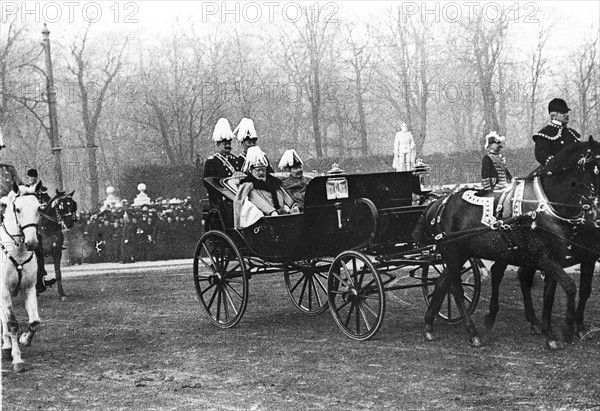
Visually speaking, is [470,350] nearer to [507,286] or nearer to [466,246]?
[466,246]

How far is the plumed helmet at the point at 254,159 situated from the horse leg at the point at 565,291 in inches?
134

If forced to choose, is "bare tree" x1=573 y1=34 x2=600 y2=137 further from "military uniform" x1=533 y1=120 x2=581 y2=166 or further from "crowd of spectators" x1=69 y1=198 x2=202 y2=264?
"military uniform" x1=533 y1=120 x2=581 y2=166

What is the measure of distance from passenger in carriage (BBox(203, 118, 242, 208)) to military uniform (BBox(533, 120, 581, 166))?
368 cm

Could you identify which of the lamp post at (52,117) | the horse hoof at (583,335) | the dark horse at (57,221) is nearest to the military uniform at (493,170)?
the horse hoof at (583,335)

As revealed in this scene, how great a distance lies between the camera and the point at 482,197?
7.63m

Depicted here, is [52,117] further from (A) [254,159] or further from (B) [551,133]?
(B) [551,133]

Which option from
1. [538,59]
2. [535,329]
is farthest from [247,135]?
[538,59]

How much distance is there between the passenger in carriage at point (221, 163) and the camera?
9344 millimetres

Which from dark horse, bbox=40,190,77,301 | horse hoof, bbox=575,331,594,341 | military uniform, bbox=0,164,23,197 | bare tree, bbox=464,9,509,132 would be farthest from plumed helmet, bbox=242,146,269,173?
bare tree, bbox=464,9,509,132

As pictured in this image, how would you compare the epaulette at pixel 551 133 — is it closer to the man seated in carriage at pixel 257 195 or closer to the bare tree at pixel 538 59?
the man seated in carriage at pixel 257 195

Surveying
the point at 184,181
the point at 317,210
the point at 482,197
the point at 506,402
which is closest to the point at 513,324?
the point at 482,197

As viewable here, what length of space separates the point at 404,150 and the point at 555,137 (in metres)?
15.4

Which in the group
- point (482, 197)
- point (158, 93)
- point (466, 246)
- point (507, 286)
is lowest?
point (507, 286)

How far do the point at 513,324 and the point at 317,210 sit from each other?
8.20 ft
